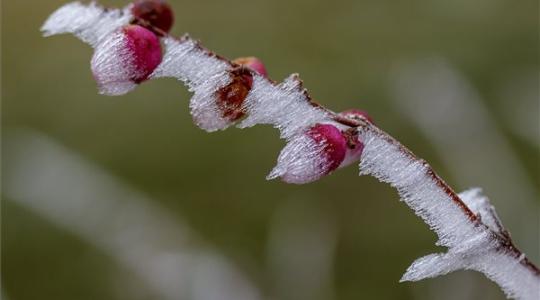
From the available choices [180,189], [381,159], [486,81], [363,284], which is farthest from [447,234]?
[486,81]

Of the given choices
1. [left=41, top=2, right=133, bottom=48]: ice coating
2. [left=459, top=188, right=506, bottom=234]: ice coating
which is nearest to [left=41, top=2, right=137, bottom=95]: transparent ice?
[left=41, top=2, right=133, bottom=48]: ice coating

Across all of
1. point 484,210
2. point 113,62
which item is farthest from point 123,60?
point 484,210

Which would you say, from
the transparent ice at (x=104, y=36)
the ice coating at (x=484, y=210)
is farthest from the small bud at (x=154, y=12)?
the ice coating at (x=484, y=210)

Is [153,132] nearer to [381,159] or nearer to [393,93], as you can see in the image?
[393,93]

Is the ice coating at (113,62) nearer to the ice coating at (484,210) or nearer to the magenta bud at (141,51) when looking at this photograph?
the magenta bud at (141,51)

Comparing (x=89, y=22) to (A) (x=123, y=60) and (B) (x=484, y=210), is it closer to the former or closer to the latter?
(A) (x=123, y=60)

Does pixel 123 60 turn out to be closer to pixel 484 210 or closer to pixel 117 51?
pixel 117 51
